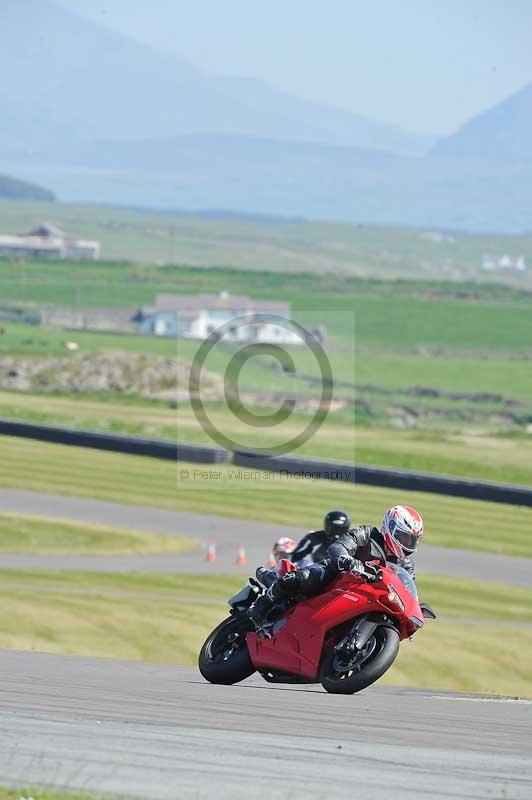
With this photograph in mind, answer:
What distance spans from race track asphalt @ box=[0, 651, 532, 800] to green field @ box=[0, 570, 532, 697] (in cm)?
966

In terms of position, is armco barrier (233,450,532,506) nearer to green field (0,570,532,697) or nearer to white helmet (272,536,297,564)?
green field (0,570,532,697)

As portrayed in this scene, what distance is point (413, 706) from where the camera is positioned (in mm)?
11023

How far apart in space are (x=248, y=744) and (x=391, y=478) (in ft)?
131

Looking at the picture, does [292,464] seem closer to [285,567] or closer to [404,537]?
[285,567]

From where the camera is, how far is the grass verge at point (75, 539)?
33.0 meters

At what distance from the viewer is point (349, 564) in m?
11.0

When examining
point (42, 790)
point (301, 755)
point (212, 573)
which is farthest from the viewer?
Answer: point (212, 573)

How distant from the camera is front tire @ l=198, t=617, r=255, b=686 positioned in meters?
12.1

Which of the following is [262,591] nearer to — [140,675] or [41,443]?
[140,675]

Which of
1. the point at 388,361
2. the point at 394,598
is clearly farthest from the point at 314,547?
the point at 388,361

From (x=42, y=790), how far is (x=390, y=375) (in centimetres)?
13187

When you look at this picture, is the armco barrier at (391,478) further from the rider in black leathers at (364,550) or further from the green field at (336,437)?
the rider in black leathers at (364,550)

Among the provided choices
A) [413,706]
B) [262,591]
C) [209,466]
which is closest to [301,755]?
[413,706]

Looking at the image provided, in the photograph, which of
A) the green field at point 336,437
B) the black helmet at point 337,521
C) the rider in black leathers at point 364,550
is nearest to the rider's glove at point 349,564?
the rider in black leathers at point 364,550
